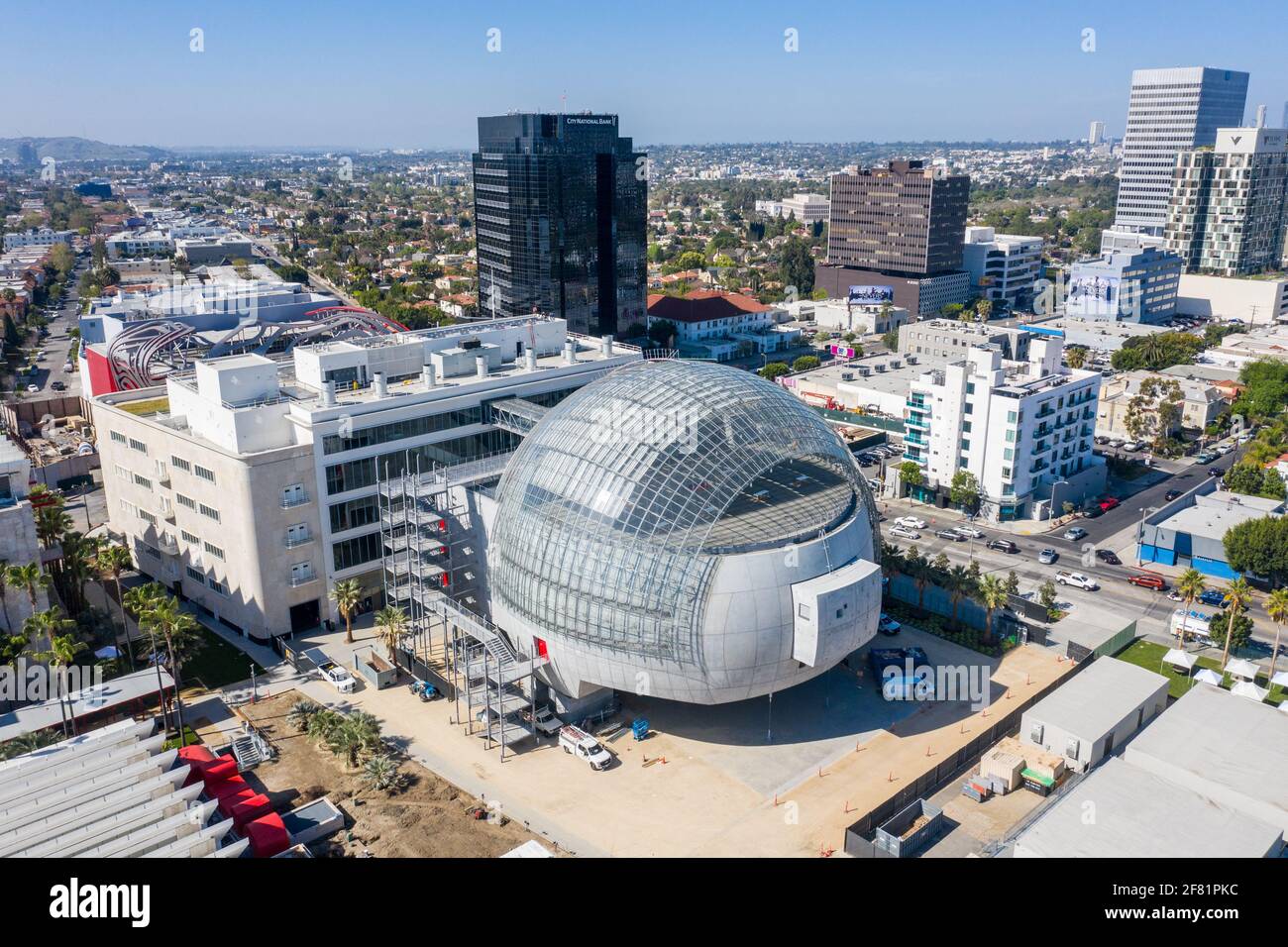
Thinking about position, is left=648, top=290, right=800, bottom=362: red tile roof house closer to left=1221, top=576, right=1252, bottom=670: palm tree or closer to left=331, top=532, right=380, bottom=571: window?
left=331, top=532, right=380, bottom=571: window

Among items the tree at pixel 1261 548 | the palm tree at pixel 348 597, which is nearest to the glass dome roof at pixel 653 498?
the palm tree at pixel 348 597

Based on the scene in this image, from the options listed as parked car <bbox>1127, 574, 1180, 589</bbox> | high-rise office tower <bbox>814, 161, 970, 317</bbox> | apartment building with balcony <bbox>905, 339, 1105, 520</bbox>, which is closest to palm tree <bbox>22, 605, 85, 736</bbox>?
apartment building with balcony <bbox>905, 339, 1105, 520</bbox>

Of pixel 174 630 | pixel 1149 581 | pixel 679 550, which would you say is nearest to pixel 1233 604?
pixel 1149 581

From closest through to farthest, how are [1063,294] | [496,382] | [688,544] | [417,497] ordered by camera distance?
[688,544] < [417,497] < [496,382] < [1063,294]

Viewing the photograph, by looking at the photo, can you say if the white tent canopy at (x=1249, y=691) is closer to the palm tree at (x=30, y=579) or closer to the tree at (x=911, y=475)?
the tree at (x=911, y=475)

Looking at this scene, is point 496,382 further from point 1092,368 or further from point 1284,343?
point 1284,343
